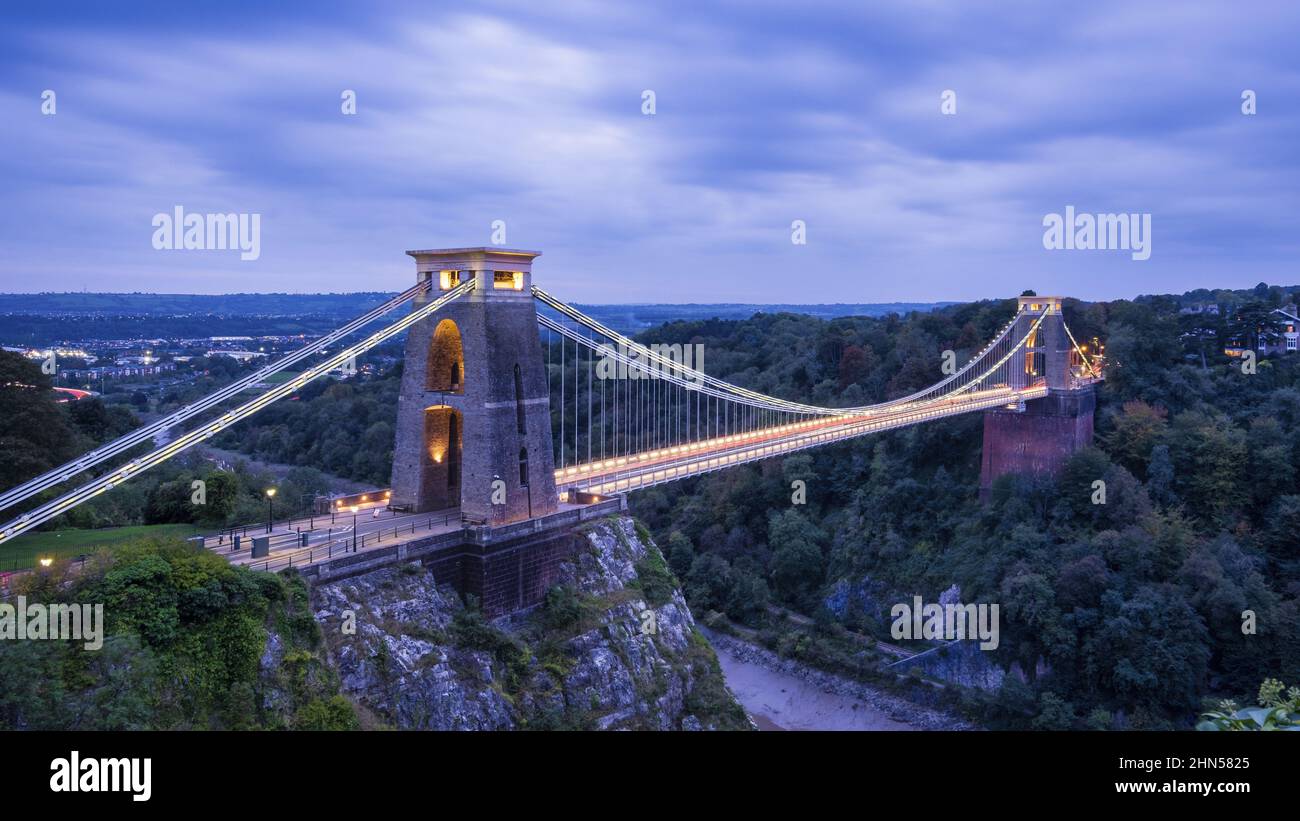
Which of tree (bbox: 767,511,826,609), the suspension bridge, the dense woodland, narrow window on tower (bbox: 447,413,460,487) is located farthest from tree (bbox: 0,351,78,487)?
tree (bbox: 767,511,826,609)

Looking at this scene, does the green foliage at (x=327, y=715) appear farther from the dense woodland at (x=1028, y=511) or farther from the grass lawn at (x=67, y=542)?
the dense woodland at (x=1028, y=511)

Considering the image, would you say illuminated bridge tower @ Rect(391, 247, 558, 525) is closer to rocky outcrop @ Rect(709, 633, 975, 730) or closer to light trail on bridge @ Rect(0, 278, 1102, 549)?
light trail on bridge @ Rect(0, 278, 1102, 549)

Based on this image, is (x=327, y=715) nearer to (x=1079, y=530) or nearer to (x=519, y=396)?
(x=519, y=396)

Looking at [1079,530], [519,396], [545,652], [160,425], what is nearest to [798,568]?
[1079,530]

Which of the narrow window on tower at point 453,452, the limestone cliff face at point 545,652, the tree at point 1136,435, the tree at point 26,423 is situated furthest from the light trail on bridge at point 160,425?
the tree at point 1136,435

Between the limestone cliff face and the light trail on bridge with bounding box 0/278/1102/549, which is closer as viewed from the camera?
the light trail on bridge with bounding box 0/278/1102/549
